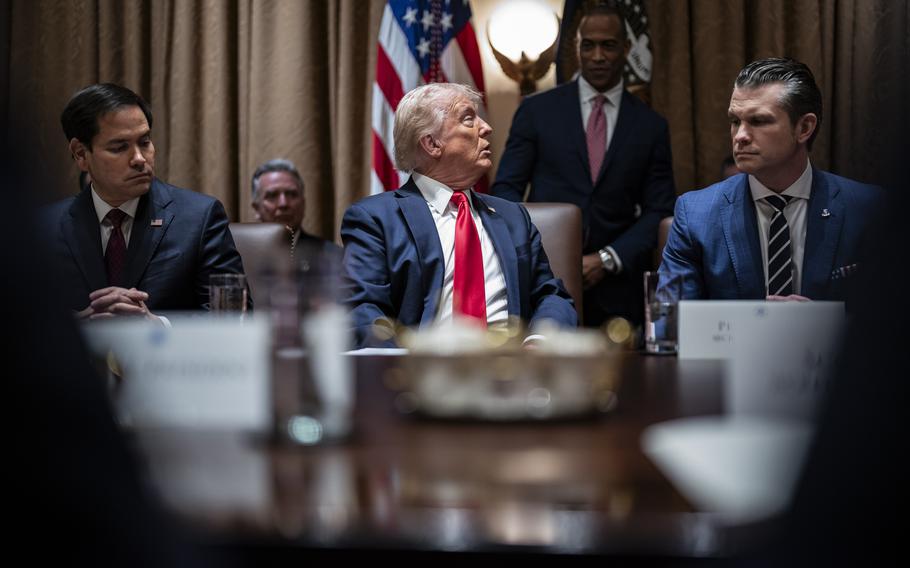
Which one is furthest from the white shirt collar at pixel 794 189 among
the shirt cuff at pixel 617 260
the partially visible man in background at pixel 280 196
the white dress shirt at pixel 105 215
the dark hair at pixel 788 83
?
the partially visible man in background at pixel 280 196

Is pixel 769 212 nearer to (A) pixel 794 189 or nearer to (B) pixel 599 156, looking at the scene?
(A) pixel 794 189

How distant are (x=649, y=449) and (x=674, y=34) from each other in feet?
14.3

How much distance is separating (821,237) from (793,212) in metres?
0.14

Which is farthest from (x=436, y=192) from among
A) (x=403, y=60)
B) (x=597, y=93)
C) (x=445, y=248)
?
(x=403, y=60)

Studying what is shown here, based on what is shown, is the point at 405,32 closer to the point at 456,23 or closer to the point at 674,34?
the point at 456,23

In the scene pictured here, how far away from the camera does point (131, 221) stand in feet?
9.50

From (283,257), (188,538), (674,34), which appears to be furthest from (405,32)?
(188,538)

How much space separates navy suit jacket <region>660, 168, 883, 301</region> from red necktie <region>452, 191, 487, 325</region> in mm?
538

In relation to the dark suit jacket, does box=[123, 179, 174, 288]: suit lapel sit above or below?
below

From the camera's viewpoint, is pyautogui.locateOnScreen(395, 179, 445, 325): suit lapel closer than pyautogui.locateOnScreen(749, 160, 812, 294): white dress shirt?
No

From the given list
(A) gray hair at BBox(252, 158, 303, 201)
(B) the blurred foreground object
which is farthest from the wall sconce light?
(B) the blurred foreground object

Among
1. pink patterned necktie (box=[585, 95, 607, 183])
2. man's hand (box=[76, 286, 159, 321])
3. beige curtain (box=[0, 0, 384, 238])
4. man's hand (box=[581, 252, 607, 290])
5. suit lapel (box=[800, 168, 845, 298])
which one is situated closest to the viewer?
man's hand (box=[76, 286, 159, 321])

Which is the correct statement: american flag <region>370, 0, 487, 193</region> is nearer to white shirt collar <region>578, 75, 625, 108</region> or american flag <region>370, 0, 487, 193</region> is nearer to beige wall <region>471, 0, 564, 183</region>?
beige wall <region>471, 0, 564, 183</region>

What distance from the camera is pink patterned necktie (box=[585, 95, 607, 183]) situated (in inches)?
160
